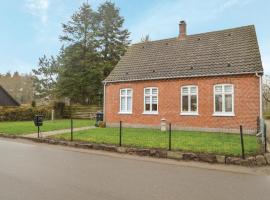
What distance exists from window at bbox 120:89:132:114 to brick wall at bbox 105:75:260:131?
303mm

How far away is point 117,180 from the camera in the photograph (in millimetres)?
7199

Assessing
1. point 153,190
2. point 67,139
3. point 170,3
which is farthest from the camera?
point 170,3

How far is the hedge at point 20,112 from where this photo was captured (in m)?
29.1

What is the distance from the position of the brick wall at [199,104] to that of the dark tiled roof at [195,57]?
0.49m

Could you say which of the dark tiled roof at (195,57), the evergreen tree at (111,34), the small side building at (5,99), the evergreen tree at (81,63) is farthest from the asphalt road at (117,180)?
the evergreen tree at (111,34)

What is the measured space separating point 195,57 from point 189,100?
3427 millimetres

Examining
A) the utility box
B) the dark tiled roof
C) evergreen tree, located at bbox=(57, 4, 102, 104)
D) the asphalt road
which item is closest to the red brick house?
the dark tiled roof

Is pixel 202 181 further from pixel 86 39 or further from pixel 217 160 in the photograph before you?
pixel 86 39

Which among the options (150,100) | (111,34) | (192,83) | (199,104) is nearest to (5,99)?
(111,34)

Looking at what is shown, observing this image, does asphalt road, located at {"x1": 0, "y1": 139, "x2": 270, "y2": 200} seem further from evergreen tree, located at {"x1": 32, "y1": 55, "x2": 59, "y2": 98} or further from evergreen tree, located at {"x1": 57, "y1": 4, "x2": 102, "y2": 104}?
evergreen tree, located at {"x1": 32, "y1": 55, "x2": 59, "y2": 98}

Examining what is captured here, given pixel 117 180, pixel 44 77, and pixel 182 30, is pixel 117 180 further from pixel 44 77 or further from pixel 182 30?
pixel 44 77

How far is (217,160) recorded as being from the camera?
995cm

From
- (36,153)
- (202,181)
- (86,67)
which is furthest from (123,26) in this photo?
(202,181)

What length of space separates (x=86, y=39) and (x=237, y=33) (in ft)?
81.0
